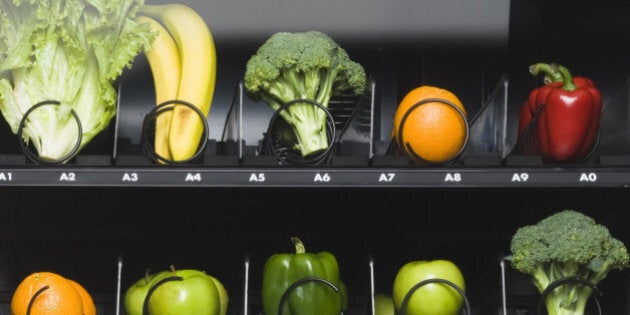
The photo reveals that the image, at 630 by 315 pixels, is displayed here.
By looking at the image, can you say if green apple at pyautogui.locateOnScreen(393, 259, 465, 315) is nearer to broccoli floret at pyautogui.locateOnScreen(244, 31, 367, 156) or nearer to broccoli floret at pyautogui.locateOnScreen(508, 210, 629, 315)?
broccoli floret at pyautogui.locateOnScreen(508, 210, 629, 315)

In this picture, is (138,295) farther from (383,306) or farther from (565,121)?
(565,121)

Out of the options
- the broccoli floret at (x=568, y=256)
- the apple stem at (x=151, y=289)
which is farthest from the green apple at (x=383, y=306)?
the apple stem at (x=151, y=289)

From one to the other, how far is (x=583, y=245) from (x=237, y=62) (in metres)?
0.91

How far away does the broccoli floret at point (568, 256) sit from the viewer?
2.22 metres

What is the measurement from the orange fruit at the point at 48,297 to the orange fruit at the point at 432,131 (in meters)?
0.68

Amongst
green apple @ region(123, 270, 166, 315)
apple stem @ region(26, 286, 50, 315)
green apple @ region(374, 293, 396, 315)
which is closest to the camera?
apple stem @ region(26, 286, 50, 315)

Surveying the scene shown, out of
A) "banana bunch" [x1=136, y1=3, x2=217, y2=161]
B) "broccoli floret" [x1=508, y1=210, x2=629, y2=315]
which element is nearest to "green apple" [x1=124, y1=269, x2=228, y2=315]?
"banana bunch" [x1=136, y1=3, x2=217, y2=161]

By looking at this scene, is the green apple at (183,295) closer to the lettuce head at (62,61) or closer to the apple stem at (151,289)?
the apple stem at (151,289)

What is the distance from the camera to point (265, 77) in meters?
2.26

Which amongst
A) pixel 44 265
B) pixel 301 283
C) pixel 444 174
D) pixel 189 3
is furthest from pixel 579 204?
pixel 44 265

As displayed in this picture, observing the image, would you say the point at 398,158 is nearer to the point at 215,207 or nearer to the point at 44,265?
the point at 215,207

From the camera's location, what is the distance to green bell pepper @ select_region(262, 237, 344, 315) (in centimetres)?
225

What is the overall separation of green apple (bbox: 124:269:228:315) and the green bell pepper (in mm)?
105

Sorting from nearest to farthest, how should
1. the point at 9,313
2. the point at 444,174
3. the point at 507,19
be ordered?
the point at 444,174 < the point at 9,313 < the point at 507,19
